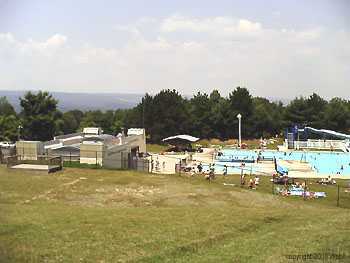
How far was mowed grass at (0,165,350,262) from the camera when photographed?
9.30 m

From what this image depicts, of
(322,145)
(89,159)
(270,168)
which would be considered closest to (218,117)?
(322,145)

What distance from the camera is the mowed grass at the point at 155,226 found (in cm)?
930

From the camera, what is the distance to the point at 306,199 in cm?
2031

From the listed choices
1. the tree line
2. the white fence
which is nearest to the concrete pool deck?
the white fence

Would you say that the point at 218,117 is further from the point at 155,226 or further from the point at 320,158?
the point at 155,226

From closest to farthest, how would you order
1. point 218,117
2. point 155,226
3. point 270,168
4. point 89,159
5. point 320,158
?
1. point 155,226
2. point 89,159
3. point 270,168
4. point 320,158
5. point 218,117

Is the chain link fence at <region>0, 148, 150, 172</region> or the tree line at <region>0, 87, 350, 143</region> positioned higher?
the tree line at <region>0, 87, 350, 143</region>

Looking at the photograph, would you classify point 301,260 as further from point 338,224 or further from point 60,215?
point 60,215

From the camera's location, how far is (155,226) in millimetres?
12188

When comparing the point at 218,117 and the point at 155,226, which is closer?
the point at 155,226

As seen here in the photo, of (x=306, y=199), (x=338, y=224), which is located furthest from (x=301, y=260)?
(x=306, y=199)

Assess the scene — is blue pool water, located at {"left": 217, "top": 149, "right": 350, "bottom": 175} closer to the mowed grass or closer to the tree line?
the tree line

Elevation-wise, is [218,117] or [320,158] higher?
[218,117]

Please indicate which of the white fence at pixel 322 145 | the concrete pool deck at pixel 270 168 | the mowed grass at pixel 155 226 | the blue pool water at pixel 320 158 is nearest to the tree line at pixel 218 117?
the white fence at pixel 322 145
